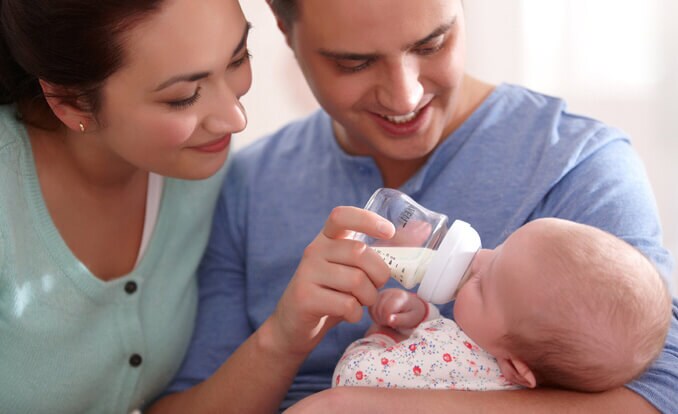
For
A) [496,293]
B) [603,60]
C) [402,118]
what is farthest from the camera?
[603,60]

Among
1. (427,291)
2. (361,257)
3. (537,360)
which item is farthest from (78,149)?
(537,360)

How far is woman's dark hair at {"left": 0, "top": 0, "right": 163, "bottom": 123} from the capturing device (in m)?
1.53

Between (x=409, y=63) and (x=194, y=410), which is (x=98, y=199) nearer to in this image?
(x=194, y=410)

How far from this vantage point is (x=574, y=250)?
139 cm

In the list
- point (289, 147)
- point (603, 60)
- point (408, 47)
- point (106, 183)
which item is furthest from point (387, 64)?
point (603, 60)

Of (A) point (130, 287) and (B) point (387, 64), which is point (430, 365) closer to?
(B) point (387, 64)

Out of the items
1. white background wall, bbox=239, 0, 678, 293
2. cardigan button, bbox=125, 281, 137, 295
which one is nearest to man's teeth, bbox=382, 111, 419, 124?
cardigan button, bbox=125, 281, 137, 295

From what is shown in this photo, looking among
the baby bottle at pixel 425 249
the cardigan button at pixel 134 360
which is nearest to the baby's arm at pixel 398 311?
the baby bottle at pixel 425 249

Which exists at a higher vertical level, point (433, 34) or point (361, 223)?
point (433, 34)

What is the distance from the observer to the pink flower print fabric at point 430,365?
1536mm

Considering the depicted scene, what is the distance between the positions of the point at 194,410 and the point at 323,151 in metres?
0.68

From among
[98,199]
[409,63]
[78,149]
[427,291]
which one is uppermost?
[409,63]

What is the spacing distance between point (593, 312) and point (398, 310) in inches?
17.1

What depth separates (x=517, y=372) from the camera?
1477 millimetres
